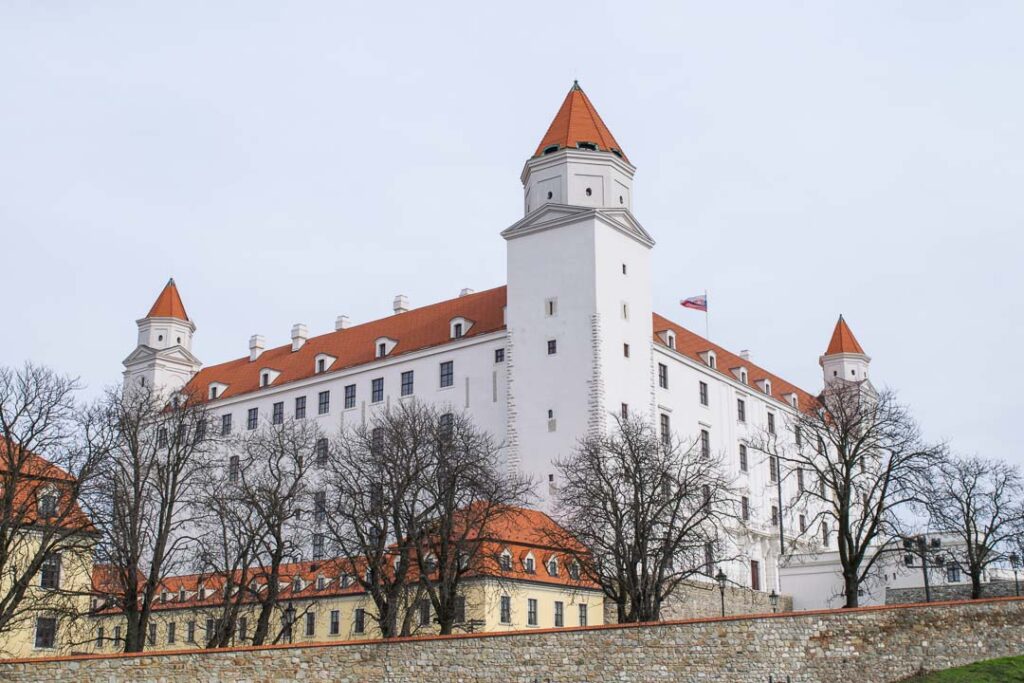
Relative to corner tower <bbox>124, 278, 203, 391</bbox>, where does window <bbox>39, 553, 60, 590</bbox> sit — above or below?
below

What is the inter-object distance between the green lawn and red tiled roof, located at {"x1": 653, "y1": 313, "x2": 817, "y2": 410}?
3573 cm

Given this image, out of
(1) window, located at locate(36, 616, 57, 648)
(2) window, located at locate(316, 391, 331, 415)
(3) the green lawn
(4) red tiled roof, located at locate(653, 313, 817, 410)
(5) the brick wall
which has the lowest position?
(3) the green lawn

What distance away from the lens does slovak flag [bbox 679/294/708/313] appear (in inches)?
2815

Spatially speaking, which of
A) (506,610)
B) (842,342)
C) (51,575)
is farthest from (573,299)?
(842,342)

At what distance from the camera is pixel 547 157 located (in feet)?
212

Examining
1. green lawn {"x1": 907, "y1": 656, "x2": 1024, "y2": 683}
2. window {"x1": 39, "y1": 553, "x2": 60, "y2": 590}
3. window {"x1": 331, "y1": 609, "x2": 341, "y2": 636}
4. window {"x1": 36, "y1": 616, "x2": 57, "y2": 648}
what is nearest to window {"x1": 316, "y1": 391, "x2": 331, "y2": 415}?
window {"x1": 331, "y1": 609, "x2": 341, "y2": 636}

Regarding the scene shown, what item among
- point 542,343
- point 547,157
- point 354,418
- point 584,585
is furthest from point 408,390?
point 584,585

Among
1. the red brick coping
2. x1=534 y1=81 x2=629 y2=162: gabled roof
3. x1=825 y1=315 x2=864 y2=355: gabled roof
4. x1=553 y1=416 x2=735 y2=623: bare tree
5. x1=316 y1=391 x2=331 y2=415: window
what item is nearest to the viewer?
the red brick coping

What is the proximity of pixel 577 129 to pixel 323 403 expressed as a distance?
21.6 m

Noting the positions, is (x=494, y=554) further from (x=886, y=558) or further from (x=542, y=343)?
(x=886, y=558)

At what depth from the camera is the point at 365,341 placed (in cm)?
7475

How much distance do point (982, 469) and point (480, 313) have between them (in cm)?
2695

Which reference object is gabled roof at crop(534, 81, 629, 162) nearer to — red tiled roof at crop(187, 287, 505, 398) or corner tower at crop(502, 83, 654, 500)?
corner tower at crop(502, 83, 654, 500)

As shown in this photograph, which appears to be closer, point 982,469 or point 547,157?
point 982,469
